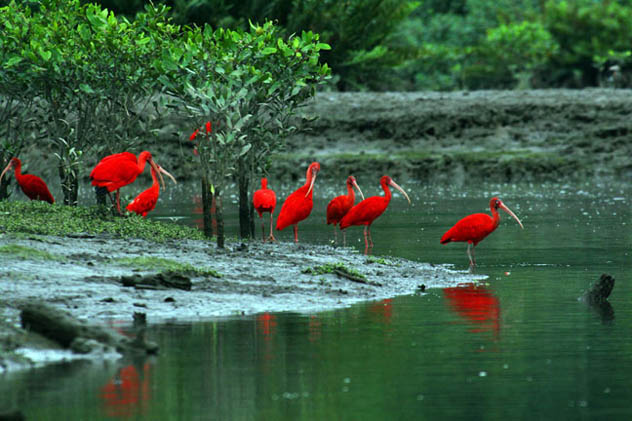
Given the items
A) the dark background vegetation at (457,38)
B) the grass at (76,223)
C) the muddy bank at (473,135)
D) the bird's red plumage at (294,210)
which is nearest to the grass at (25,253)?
the grass at (76,223)

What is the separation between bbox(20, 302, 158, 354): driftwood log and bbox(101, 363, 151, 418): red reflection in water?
1.58 feet

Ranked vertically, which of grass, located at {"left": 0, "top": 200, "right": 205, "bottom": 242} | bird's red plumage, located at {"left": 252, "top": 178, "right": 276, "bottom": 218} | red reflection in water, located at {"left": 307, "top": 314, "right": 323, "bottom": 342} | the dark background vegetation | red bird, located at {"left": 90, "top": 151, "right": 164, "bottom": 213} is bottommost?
red reflection in water, located at {"left": 307, "top": 314, "right": 323, "bottom": 342}

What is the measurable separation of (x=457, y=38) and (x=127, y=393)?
56.1 meters

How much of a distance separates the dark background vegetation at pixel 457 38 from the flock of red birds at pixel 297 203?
28076 mm

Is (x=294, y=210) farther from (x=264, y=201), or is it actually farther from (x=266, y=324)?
(x=266, y=324)

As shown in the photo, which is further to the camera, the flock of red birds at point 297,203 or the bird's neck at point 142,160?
the bird's neck at point 142,160

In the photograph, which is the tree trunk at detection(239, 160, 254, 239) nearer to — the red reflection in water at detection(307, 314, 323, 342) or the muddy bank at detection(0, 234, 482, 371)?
the muddy bank at detection(0, 234, 482, 371)

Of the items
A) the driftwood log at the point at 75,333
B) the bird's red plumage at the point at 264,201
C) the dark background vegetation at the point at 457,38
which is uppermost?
the dark background vegetation at the point at 457,38

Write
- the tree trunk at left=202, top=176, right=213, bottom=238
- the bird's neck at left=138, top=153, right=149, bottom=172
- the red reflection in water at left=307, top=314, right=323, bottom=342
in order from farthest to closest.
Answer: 1. the bird's neck at left=138, top=153, right=149, bottom=172
2. the tree trunk at left=202, top=176, right=213, bottom=238
3. the red reflection in water at left=307, top=314, right=323, bottom=342

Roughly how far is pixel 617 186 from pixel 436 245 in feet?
61.6

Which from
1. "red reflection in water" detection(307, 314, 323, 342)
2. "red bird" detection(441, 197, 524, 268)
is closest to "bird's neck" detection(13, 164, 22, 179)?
"red bird" detection(441, 197, 524, 268)

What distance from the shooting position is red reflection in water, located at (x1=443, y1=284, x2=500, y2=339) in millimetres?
11757

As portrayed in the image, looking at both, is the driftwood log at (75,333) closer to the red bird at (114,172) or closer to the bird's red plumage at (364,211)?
the red bird at (114,172)

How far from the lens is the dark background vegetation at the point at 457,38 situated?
51.6 m
